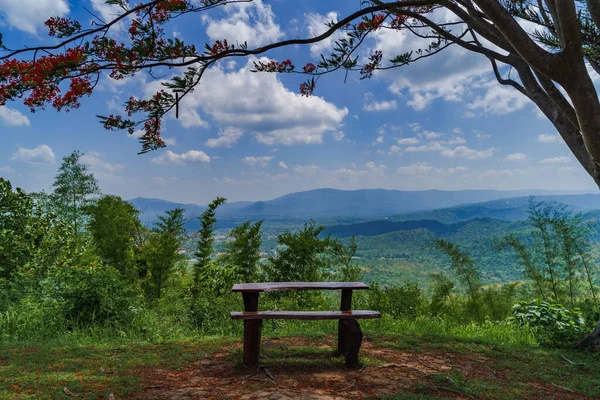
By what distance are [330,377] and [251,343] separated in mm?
791

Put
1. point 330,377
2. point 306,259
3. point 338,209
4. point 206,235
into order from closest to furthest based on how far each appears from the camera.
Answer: point 330,377 < point 306,259 < point 206,235 < point 338,209

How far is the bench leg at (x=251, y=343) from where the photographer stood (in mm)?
3531

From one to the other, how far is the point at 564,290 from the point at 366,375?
6604 mm

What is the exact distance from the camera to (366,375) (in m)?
3.33

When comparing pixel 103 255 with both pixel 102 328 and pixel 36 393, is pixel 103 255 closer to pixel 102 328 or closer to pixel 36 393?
pixel 102 328

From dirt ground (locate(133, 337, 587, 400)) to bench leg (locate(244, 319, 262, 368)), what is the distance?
0.28 feet

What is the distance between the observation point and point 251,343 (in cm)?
354

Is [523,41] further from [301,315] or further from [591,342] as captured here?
[591,342]

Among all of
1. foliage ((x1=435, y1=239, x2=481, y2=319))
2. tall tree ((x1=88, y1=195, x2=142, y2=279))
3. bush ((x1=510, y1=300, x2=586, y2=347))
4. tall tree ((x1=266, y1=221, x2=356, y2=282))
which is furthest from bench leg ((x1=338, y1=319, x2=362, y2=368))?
tall tree ((x1=88, y1=195, x2=142, y2=279))

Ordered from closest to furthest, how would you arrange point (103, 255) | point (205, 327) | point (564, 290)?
point (205, 327)
point (564, 290)
point (103, 255)

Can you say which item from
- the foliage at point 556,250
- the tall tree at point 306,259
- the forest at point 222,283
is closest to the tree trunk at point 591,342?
the forest at point 222,283

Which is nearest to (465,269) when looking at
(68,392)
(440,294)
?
(440,294)

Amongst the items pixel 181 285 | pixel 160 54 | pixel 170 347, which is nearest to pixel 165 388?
pixel 170 347

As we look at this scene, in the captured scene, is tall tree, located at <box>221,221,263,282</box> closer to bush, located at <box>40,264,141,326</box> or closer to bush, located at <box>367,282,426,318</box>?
bush, located at <box>367,282,426,318</box>
